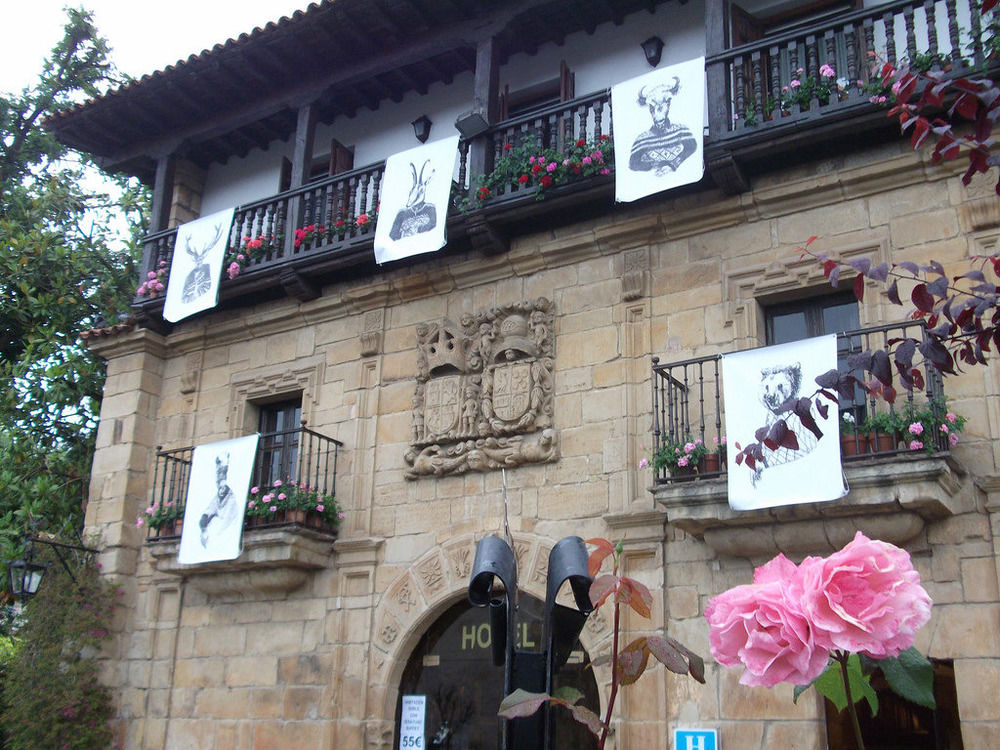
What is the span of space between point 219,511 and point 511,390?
3.20 metres

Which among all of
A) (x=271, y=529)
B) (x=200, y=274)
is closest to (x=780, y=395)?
(x=271, y=529)

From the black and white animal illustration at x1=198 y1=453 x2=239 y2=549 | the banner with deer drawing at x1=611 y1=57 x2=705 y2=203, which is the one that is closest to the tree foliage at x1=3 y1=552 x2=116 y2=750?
the black and white animal illustration at x1=198 y1=453 x2=239 y2=549

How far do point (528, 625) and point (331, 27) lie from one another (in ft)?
21.3

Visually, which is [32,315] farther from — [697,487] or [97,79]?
[697,487]

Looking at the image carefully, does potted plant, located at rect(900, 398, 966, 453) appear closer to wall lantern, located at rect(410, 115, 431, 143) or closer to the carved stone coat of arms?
the carved stone coat of arms

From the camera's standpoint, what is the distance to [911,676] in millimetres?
2021

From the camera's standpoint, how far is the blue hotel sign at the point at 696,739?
812 cm

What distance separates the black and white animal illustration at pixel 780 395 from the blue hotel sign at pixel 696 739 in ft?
6.44

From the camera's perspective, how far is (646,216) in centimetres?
984

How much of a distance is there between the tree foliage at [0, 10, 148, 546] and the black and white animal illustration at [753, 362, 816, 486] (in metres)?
8.84

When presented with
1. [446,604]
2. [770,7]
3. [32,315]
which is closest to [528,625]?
[446,604]

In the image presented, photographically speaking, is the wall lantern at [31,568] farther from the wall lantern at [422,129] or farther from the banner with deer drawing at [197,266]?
the wall lantern at [422,129]

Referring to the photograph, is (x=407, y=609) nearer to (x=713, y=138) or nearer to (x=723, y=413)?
(x=723, y=413)

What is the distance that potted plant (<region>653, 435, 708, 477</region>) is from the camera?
838cm
